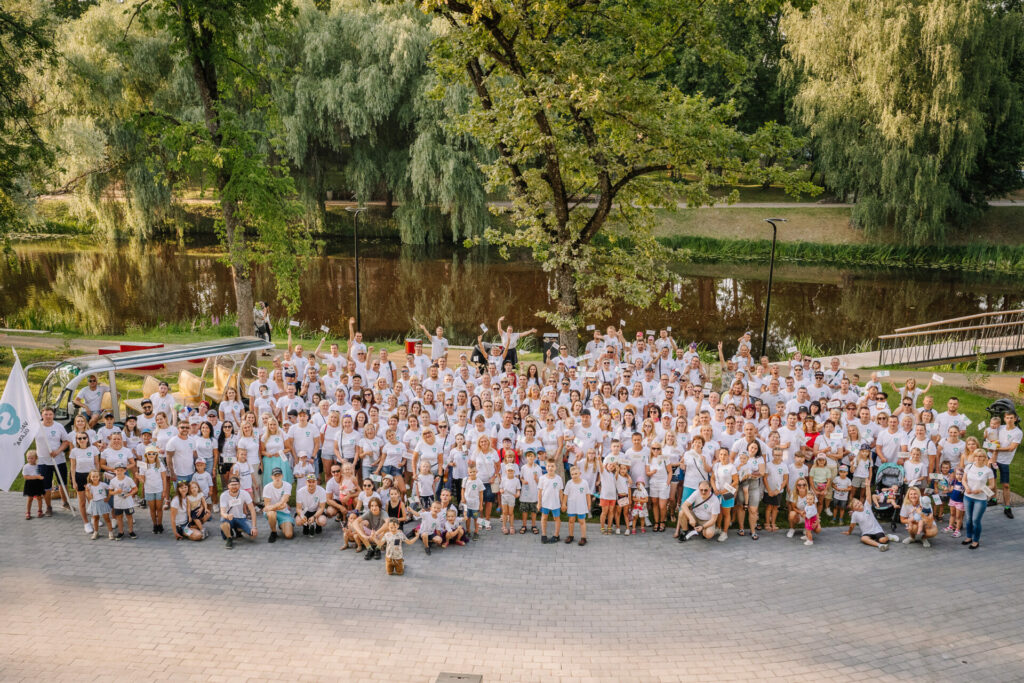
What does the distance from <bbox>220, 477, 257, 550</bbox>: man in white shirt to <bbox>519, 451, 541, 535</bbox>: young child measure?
4.04m

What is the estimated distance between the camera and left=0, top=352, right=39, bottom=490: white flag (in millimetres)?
11000

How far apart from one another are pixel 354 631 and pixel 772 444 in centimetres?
670

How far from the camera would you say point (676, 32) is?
51.2 ft

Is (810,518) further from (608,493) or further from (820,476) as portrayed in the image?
(608,493)

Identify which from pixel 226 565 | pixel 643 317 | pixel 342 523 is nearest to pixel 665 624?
pixel 342 523

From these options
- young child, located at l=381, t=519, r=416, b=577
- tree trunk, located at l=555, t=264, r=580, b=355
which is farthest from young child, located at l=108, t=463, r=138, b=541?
tree trunk, located at l=555, t=264, r=580, b=355

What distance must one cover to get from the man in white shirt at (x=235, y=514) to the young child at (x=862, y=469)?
929 cm

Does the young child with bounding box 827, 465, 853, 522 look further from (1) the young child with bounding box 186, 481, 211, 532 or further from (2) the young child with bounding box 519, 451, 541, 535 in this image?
(1) the young child with bounding box 186, 481, 211, 532

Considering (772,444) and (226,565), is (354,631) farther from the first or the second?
(772,444)

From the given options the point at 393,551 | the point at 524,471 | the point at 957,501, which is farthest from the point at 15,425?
the point at 957,501

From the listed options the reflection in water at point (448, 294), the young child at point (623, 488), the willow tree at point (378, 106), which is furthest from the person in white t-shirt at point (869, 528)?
the willow tree at point (378, 106)

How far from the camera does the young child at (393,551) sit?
393 inches

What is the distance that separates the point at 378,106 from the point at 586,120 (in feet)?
61.1

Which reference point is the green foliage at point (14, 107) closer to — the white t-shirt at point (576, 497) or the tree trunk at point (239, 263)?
the tree trunk at point (239, 263)
